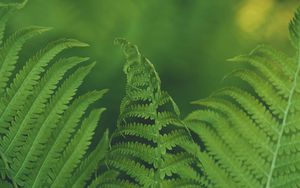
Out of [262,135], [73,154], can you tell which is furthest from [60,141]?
[262,135]

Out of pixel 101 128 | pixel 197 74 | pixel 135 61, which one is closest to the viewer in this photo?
pixel 135 61

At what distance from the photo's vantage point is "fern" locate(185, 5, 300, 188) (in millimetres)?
924

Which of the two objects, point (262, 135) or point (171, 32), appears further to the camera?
point (171, 32)

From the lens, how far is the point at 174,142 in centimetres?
89

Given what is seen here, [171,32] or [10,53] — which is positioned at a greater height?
[171,32]

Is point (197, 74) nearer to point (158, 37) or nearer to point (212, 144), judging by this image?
point (158, 37)

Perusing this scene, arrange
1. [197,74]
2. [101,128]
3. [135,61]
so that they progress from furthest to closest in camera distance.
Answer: [197,74] → [101,128] → [135,61]

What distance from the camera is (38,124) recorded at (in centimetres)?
91

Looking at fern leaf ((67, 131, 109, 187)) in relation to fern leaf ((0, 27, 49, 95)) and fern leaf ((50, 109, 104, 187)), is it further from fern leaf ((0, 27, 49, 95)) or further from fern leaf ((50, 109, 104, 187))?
fern leaf ((0, 27, 49, 95))

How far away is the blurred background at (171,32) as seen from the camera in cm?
184

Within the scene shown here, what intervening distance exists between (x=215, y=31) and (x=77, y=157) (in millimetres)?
1145

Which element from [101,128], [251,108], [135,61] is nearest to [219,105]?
[251,108]

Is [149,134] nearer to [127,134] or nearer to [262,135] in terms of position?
[127,134]

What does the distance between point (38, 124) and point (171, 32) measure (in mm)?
1111
